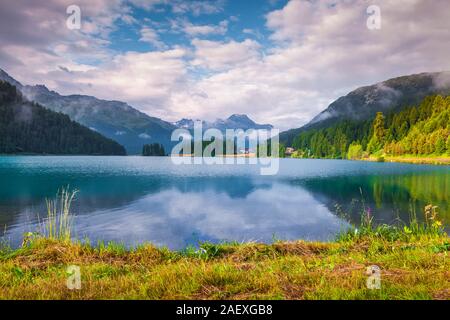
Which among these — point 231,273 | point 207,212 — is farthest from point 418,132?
point 231,273

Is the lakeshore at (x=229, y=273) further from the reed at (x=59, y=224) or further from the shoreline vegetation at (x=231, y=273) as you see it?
Answer: the reed at (x=59, y=224)

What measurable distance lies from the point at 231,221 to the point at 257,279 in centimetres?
2020

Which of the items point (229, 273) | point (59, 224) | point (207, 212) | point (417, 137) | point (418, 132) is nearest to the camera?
point (229, 273)

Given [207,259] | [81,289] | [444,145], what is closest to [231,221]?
[207,259]

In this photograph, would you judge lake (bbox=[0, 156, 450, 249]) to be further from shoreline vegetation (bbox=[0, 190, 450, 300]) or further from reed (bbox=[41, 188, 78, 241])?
shoreline vegetation (bbox=[0, 190, 450, 300])

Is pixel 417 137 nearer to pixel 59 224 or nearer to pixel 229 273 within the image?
pixel 59 224

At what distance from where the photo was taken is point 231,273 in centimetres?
730

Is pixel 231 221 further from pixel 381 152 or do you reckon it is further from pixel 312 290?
pixel 381 152

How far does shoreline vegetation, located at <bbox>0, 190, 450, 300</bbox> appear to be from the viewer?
613cm

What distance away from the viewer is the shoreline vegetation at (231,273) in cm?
613

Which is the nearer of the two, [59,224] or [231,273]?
[231,273]

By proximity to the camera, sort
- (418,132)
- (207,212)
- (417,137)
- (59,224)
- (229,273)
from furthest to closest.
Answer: (418,132) < (417,137) < (207,212) < (59,224) < (229,273)

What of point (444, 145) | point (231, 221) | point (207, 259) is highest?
point (444, 145)

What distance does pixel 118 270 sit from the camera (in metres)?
8.54
